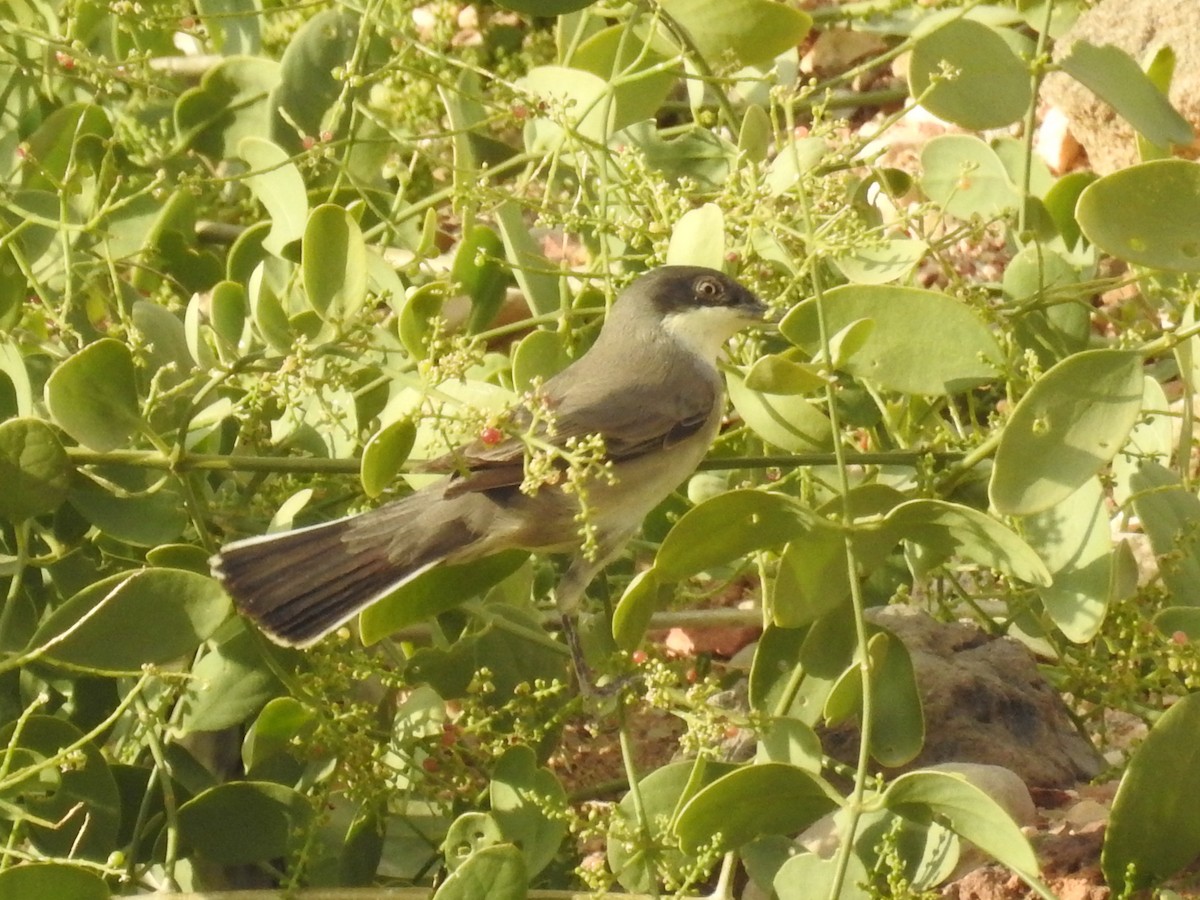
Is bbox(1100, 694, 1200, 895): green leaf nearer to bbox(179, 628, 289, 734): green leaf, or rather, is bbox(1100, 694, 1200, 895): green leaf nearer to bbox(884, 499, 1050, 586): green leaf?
bbox(884, 499, 1050, 586): green leaf

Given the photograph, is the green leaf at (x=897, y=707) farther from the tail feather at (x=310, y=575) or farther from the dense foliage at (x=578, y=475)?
the tail feather at (x=310, y=575)

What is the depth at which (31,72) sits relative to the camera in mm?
3977

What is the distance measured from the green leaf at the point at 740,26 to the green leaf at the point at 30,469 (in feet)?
4.86

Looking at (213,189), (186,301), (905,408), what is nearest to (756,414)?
(905,408)

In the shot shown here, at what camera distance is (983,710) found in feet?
11.3

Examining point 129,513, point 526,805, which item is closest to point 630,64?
point 129,513

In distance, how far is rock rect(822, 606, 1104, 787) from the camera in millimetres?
3383

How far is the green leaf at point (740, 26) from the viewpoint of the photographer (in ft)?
11.2

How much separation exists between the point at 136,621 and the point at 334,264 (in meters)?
0.72

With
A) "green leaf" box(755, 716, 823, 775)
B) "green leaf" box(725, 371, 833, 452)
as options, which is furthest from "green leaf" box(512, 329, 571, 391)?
"green leaf" box(755, 716, 823, 775)

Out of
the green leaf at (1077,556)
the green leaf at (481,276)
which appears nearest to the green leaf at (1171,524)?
the green leaf at (1077,556)

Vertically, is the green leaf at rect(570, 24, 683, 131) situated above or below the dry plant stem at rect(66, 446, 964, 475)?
above

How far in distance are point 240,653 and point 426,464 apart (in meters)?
0.52

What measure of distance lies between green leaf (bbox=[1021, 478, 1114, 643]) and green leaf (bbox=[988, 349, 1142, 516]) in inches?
4.6
